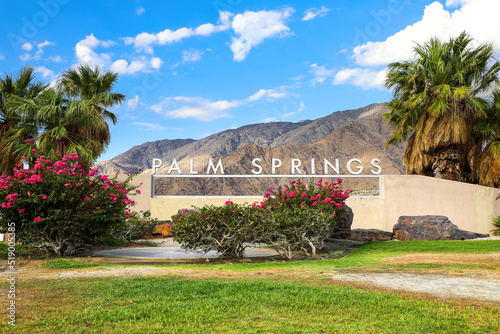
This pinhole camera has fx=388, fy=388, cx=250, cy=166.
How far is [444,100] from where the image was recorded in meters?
18.6

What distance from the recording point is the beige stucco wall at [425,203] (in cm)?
1755

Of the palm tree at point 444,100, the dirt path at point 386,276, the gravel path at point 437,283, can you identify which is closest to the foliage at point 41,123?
the dirt path at point 386,276

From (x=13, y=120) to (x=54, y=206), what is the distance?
26.0ft

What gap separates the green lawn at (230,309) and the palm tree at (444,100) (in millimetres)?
15762

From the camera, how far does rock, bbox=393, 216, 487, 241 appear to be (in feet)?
45.9

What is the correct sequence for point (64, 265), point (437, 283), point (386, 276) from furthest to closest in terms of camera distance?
point (64, 265) < point (386, 276) < point (437, 283)

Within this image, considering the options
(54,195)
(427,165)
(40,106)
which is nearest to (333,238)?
(427,165)

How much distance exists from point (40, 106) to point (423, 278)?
46.1 feet

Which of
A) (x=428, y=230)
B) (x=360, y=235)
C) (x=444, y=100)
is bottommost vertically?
(x=360, y=235)

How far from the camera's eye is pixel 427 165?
65.5ft

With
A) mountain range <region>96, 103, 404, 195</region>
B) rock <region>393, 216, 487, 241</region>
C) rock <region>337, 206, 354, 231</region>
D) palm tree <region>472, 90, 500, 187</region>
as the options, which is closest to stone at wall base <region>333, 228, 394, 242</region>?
rock <region>337, 206, 354, 231</region>

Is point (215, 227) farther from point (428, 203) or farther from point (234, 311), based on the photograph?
point (428, 203)

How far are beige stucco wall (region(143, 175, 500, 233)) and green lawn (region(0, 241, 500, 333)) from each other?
12780 mm

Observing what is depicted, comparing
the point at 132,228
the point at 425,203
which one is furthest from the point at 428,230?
the point at 132,228
